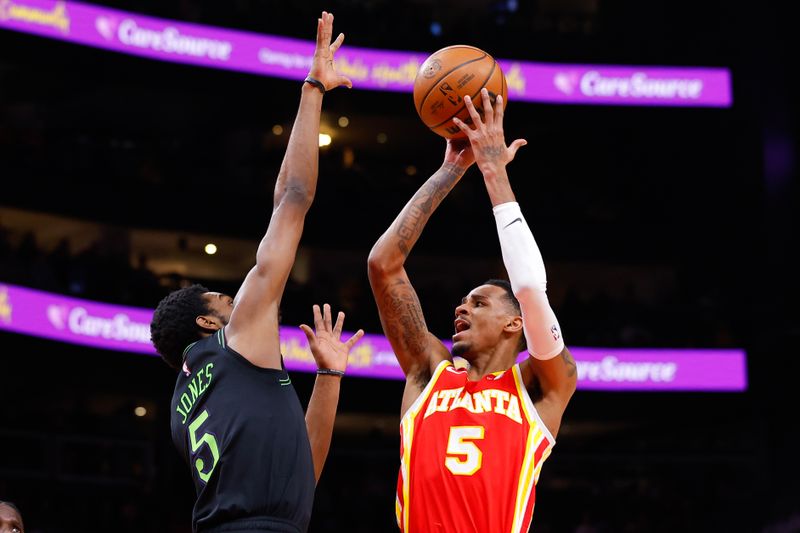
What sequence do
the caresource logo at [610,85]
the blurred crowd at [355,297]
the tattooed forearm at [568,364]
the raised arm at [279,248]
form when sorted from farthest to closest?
the caresource logo at [610,85], the blurred crowd at [355,297], the tattooed forearm at [568,364], the raised arm at [279,248]

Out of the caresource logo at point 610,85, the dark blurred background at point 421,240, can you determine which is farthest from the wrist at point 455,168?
the caresource logo at point 610,85

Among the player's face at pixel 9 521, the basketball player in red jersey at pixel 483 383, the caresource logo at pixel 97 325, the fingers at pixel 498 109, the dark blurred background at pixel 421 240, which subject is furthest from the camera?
the dark blurred background at pixel 421 240

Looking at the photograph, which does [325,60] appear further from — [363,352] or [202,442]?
[363,352]

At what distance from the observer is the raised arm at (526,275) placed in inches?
164

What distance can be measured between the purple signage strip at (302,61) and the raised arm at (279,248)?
15.9m

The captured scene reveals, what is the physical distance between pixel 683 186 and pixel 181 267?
10.8 m

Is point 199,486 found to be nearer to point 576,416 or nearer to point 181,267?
point 576,416

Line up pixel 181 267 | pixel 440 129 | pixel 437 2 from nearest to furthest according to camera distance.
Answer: pixel 440 129, pixel 181 267, pixel 437 2

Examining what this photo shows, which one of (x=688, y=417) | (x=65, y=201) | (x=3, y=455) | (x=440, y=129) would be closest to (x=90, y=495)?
(x=3, y=455)

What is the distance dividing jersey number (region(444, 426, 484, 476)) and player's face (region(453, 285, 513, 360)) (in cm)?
40

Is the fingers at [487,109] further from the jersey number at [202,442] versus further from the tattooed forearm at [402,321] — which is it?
the jersey number at [202,442]

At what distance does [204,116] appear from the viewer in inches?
942

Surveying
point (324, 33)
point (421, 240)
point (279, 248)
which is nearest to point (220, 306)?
point (279, 248)

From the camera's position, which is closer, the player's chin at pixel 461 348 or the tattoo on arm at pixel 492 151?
the tattoo on arm at pixel 492 151
